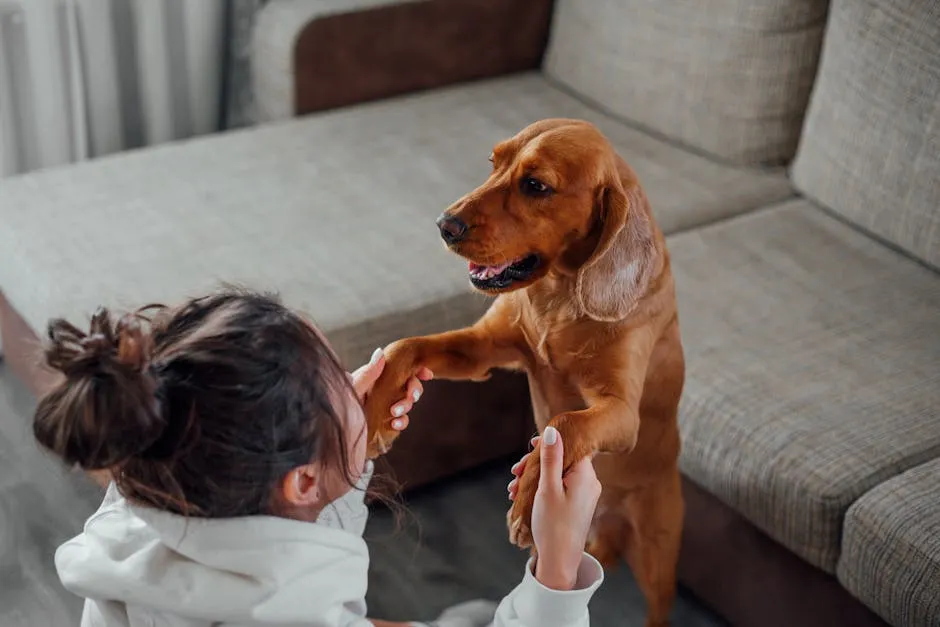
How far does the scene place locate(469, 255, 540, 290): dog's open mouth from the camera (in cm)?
131

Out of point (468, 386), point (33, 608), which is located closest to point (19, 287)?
point (33, 608)

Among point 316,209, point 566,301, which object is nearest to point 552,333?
point 566,301

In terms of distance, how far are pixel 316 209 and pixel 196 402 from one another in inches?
46.9

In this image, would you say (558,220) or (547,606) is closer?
(547,606)

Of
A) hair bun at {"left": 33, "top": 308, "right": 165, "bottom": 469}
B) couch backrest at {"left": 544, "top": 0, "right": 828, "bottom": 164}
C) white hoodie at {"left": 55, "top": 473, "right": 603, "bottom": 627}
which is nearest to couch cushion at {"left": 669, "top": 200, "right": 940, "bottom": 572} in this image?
couch backrest at {"left": 544, "top": 0, "right": 828, "bottom": 164}

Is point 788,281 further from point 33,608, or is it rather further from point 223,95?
point 223,95

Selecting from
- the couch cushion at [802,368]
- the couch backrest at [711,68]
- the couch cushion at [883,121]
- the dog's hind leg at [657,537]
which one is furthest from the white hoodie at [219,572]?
the couch backrest at [711,68]

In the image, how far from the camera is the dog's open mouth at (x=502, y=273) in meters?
1.31

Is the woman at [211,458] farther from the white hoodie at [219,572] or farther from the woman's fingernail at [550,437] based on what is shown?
the woman's fingernail at [550,437]

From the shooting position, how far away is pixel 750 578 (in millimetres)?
1817

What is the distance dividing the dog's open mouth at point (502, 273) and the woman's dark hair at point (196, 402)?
0.24 metres

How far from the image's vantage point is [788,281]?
2.07 meters

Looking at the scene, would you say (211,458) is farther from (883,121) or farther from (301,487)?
(883,121)

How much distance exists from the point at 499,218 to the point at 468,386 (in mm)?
811
